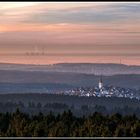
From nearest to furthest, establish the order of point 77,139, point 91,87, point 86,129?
point 77,139, point 86,129, point 91,87

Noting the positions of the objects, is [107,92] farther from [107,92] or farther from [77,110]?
[77,110]

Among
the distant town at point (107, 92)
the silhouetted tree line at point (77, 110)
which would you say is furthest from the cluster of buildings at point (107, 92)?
the silhouetted tree line at point (77, 110)

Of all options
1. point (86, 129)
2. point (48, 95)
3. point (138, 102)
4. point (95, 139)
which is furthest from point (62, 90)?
point (95, 139)

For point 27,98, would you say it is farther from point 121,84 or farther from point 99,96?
point 121,84

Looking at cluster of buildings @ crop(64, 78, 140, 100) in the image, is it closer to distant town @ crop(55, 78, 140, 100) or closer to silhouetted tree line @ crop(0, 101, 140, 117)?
distant town @ crop(55, 78, 140, 100)

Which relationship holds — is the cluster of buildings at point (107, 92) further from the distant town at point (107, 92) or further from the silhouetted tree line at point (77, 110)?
the silhouetted tree line at point (77, 110)

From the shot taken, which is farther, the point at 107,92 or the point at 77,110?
the point at 107,92

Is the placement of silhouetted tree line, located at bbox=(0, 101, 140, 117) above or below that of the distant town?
→ below

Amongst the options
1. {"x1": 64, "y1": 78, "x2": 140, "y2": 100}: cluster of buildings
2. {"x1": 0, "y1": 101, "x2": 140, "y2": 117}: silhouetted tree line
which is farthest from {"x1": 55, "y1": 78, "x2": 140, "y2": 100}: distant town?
{"x1": 0, "y1": 101, "x2": 140, "y2": 117}: silhouetted tree line

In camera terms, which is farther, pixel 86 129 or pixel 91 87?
pixel 91 87

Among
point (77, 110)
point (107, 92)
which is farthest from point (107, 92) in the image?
point (77, 110)

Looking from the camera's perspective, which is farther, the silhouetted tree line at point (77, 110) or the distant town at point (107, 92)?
the distant town at point (107, 92)
